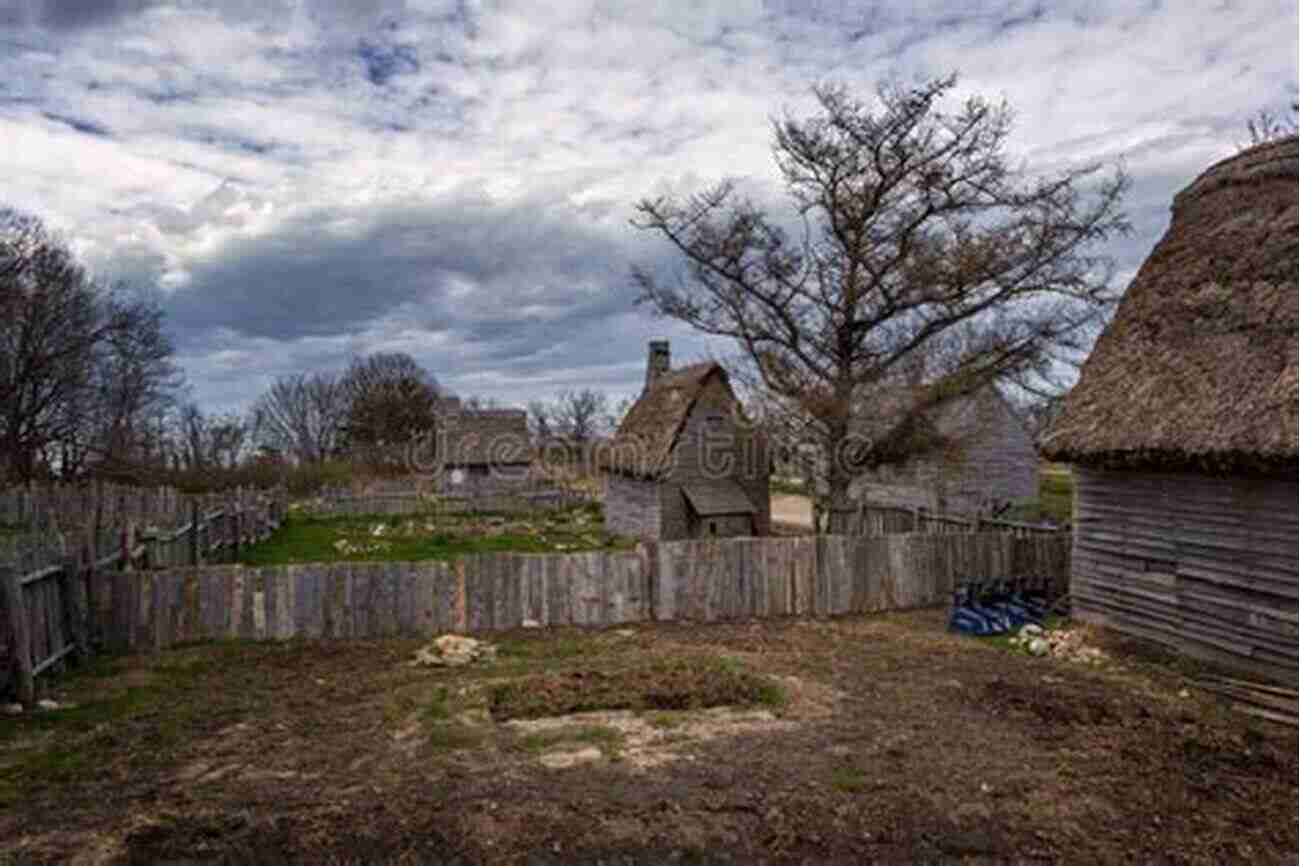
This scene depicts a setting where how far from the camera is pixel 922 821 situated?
664cm

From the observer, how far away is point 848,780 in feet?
24.3

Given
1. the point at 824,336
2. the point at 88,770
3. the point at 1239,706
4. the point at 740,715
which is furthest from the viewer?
the point at 824,336

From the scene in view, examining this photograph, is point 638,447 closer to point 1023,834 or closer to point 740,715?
point 740,715

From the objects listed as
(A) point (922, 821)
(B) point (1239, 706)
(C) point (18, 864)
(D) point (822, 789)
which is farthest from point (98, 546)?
(B) point (1239, 706)

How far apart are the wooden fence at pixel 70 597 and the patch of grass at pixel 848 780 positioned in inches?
313

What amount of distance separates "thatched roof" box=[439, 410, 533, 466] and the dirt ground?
135ft

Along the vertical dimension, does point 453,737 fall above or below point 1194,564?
below

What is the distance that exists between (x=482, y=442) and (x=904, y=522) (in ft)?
106

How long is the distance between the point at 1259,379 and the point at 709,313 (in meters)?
13.6

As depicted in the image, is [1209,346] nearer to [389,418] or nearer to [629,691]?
[629,691]

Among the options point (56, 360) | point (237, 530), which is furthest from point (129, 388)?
point (237, 530)

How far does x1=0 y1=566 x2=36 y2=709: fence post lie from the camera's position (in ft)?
31.4

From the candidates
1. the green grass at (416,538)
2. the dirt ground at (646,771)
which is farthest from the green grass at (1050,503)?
the green grass at (416,538)

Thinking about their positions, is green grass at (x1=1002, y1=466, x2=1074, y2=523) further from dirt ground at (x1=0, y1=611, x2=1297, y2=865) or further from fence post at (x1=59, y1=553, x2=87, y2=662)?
fence post at (x1=59, y1=553, x2=87, y2=662)
